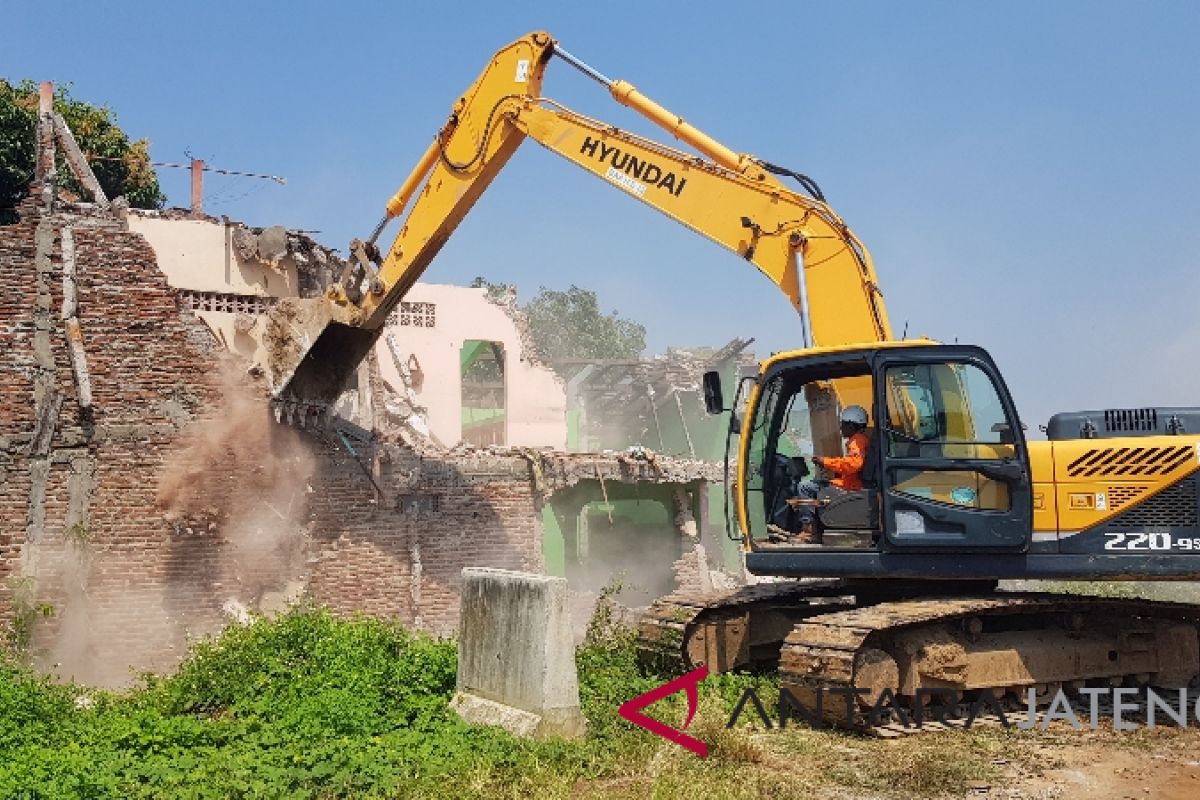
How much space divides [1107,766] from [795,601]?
2974 mm

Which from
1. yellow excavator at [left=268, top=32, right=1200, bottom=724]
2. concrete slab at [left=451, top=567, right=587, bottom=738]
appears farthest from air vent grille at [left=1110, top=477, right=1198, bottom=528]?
concrete slab at [left=451, top=567, right=587, bottom=738]

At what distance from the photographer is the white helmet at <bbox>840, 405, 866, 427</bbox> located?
7.43 metres

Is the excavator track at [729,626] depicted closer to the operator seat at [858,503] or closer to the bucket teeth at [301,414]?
the operator seat at [858,503]

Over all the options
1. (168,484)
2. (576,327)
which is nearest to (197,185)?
(168,484)

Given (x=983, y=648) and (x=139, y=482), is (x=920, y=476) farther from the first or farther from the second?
(x=139, y=482)

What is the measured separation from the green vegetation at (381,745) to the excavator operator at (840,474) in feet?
4.16

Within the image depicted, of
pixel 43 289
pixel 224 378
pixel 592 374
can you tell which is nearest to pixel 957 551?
pixel 224 378

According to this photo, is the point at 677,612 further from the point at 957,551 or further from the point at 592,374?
the point at 592,374

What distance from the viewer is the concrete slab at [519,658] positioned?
6504 millimetres

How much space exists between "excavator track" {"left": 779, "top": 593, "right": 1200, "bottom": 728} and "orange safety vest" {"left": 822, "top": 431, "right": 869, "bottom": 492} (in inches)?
35.0

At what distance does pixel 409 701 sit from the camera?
7332 millimetres

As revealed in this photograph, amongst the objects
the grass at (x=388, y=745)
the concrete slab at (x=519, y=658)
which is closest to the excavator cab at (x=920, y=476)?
the grass at (x=388, y=745)

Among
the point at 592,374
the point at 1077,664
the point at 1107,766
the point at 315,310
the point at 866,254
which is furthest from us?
the point at 592,374

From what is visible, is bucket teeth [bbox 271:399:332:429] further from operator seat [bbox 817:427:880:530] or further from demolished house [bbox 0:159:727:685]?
operator seat [bbox 817:427:880:530]
